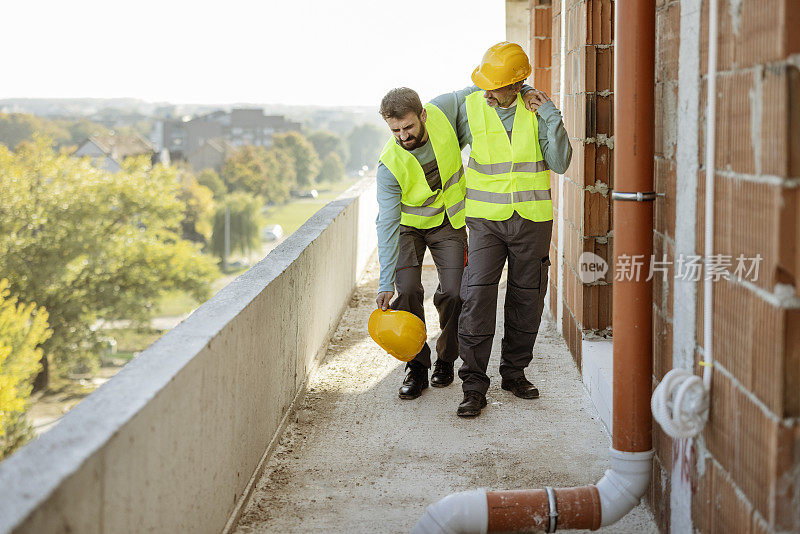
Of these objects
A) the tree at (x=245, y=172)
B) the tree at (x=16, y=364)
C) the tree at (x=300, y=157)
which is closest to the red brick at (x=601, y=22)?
the tree at (x=16, y=364)

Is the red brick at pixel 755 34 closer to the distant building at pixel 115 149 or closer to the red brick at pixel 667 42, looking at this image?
the red brick at pixel 667 42

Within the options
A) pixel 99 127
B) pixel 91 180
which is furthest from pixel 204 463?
pixel 99 127

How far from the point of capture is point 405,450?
14.2ft

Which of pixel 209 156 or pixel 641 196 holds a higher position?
pixel 641 196

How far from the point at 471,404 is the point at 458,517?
152cm

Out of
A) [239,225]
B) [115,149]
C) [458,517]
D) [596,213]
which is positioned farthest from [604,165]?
[239,225]

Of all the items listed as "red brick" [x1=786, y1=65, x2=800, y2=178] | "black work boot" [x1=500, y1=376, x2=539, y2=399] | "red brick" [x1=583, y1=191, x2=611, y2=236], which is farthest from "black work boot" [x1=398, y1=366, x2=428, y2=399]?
"red brick" [x1=786, y1=65, x2=800, y2=178]

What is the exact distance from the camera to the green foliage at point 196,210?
295 feet

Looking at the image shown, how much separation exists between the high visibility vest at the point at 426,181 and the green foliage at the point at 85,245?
46.1m

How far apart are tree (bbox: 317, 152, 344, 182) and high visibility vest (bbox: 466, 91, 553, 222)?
119739 mm

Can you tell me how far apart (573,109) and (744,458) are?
10.9 ft

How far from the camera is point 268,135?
121188 millimetres

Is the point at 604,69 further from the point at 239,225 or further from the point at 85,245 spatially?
the point at 239,225

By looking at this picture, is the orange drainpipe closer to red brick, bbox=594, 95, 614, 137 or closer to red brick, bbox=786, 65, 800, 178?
red brick, bbox=786, 65, 800, 178
